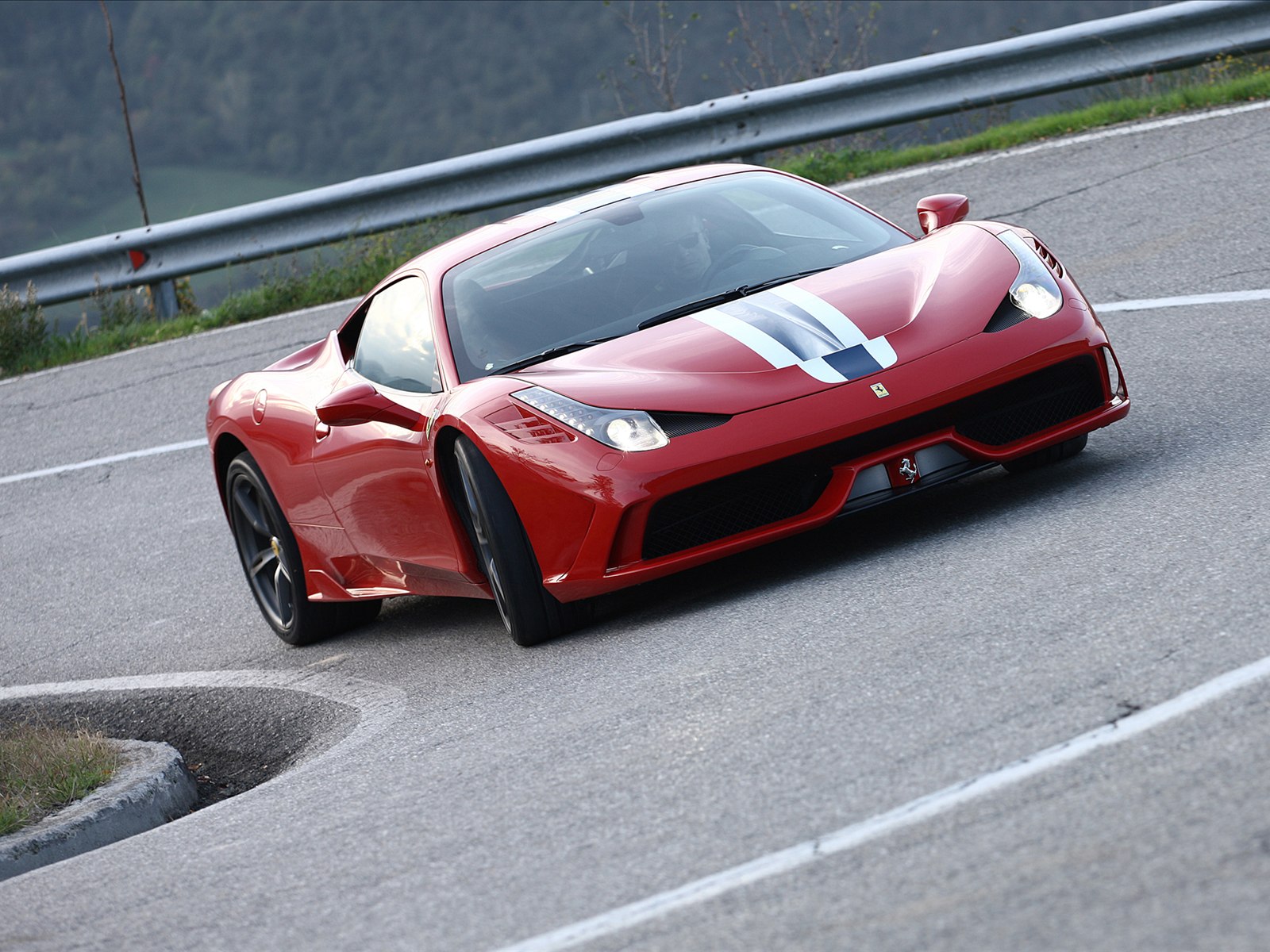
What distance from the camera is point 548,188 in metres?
12.7

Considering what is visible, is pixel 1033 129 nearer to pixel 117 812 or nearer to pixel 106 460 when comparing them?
pixel 106 460

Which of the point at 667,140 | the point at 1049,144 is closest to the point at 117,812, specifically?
the point at 1049,144

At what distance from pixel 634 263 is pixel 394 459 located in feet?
3.36

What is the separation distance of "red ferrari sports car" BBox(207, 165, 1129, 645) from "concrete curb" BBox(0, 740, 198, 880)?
1.05m

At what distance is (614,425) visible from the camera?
4.93m

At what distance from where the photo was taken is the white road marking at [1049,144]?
431 inches

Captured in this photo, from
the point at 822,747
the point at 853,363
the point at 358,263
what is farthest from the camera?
the point at 358,263

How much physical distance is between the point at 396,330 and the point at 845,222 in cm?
162

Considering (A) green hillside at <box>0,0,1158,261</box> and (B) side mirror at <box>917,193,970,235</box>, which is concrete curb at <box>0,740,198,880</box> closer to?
(B) side mirror at <box>917,193,970,235</box>

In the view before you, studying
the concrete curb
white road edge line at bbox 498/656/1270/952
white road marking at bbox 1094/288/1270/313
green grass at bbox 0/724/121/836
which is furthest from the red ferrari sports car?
white road marking at bbox 1094/288/1270/313

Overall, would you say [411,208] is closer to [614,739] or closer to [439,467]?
[439,467]

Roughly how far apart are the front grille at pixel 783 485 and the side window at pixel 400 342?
1.11 metres

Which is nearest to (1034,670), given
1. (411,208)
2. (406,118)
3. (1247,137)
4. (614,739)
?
(614,739)

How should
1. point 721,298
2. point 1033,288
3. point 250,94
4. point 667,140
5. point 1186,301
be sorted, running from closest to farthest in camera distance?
point 1033,288, point 721,298, point 1186,301, point 667,140, point 250,94
